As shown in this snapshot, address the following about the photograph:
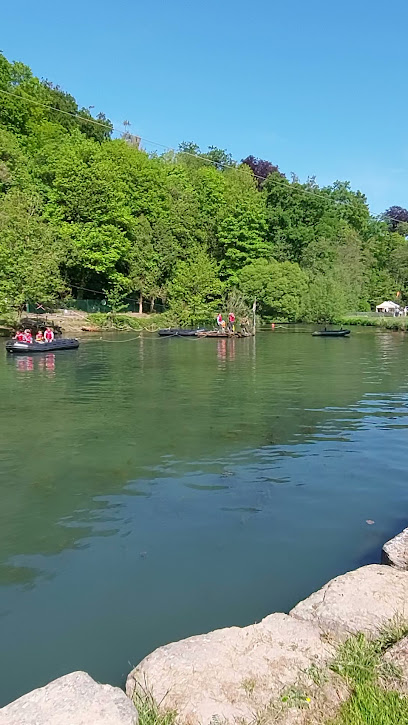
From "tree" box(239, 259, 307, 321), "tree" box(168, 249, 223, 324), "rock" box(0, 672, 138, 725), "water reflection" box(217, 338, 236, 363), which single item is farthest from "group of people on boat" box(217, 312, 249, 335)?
"rock" box(0, 672, 138, 725)

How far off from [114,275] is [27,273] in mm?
14389

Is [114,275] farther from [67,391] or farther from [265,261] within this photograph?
[67,391]

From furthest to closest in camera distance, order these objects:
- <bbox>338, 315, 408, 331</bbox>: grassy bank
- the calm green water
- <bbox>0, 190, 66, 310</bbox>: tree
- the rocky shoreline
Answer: <bbox>338, 315, 408, 331</bbox>: grassy bank < <bbox>0, 190, 66, 310</bbox>: tree < the calm green water < the rocky shoreline

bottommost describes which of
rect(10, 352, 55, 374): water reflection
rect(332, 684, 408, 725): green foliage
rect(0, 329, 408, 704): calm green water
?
rect(0, 329, 408, 704): calm green water

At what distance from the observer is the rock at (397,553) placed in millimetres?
5594

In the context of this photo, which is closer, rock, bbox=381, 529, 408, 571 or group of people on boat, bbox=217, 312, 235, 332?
rock, bbox=381, 529, 408, 571

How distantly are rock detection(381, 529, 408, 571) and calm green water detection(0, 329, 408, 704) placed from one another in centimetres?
65

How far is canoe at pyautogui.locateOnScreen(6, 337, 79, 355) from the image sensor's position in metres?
28.8

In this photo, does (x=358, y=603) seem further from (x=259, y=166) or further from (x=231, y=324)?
(x=259, y=166)

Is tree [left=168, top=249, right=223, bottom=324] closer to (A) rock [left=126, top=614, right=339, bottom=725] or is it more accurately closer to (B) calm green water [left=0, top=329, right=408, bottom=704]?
(B) calm green water [left=0, top=329, right=408, bottom=704]

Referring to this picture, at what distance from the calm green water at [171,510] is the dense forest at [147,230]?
2944 centimetres

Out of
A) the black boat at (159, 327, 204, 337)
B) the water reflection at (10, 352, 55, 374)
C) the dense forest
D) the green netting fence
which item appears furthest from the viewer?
→ the dense forest

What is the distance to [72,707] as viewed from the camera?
11.1ft

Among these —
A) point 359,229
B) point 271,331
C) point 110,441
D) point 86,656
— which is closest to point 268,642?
point 86,656
